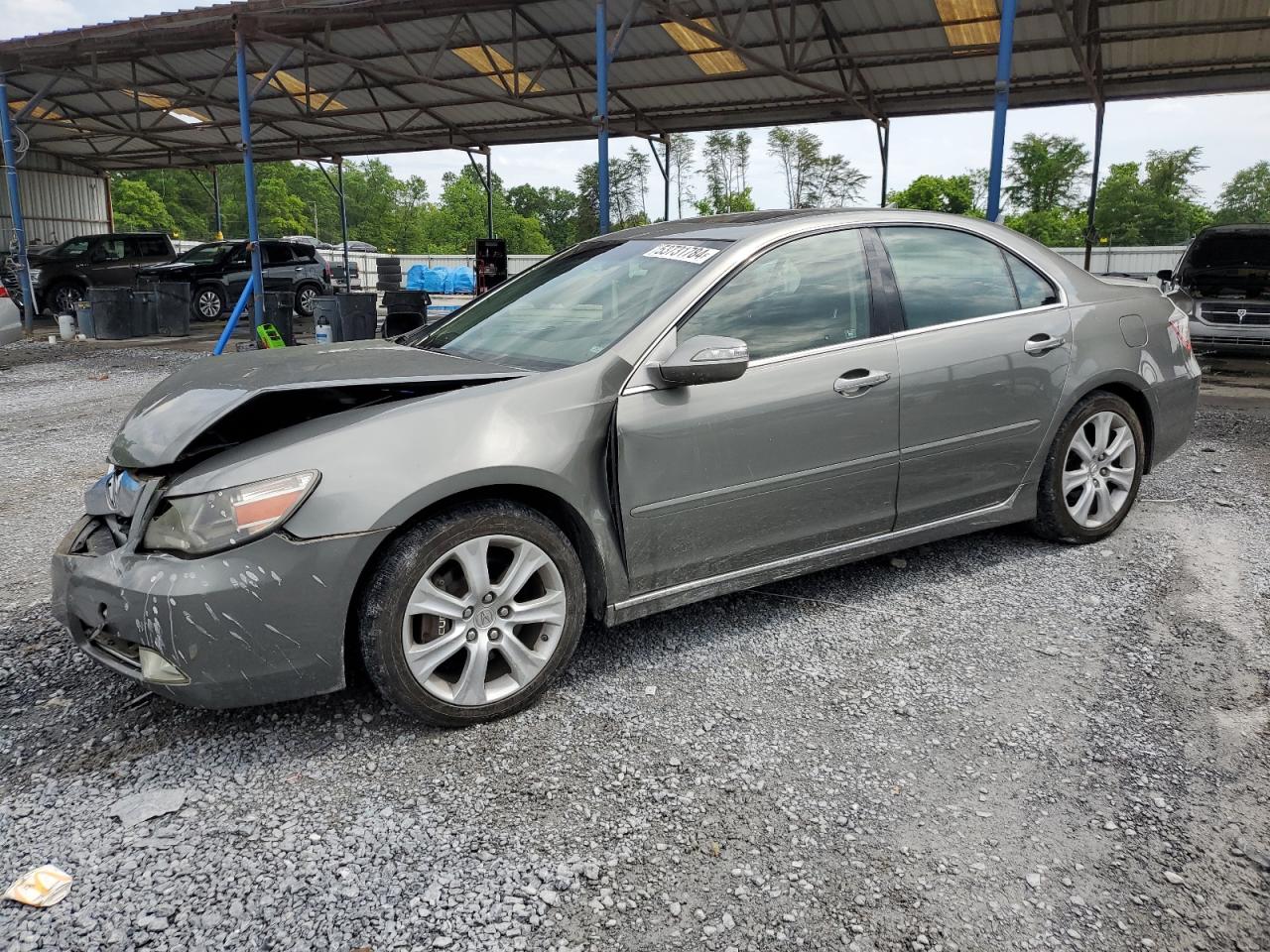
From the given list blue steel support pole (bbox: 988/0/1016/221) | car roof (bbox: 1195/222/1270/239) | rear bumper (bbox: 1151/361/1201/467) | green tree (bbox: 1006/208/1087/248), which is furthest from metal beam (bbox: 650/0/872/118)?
green tree (bbox: 1006/208/1087/248)

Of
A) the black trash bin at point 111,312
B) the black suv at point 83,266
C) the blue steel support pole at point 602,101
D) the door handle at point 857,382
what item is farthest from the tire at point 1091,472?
the black suv at point 83,266

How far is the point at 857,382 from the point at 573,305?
1115 mm

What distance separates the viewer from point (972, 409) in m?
3.71

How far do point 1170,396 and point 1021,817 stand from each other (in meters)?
2.91

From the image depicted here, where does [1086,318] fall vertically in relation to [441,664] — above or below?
above

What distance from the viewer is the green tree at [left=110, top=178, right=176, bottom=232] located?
81.1m

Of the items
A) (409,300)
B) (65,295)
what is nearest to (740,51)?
(409,300)

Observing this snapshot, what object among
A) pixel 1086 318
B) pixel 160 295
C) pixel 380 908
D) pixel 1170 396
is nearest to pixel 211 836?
pixel 380 908

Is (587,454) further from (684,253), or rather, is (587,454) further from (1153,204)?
(1153,204)

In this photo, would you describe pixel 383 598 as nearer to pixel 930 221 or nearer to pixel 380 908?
pixel 380 908

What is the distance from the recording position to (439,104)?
17969 millimetres

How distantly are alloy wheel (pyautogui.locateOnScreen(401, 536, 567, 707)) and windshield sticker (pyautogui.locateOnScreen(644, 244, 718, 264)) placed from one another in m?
1.28

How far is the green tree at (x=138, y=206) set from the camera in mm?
81075

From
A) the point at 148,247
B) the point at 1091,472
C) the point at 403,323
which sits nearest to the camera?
the point at 1091,472
